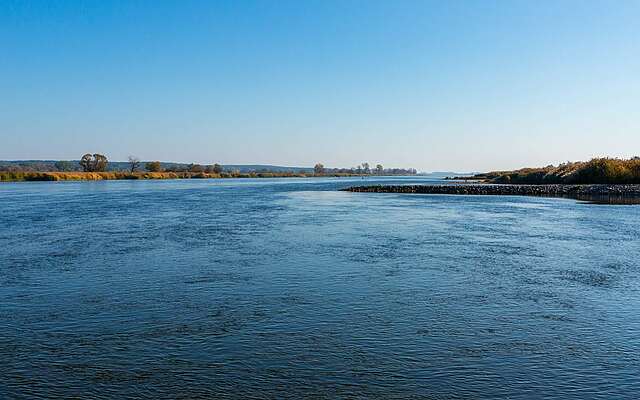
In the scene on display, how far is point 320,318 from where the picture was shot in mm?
10789

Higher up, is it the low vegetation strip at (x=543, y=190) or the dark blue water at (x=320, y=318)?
the low vegetation strip at (x=543, y=190)

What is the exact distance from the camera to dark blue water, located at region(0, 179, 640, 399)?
303 inches

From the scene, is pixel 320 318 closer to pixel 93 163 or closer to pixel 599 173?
pixel 599 173

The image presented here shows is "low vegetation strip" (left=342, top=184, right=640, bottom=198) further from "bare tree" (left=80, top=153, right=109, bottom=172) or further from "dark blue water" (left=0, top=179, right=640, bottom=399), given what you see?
"bare tree" (left=80, top=153, right=109, bottom=172)

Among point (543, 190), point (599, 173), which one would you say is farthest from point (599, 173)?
point (543, 190)

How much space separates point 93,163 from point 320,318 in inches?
7255

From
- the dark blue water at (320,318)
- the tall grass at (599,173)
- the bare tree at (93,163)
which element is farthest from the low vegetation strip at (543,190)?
the bare tree at (93,163)

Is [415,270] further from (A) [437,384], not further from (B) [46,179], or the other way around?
(B) [46,179]

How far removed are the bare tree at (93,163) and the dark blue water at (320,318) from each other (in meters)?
168

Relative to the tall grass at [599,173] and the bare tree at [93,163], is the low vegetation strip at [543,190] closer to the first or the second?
the tall grass at [599,173]

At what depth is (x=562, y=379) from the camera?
7.78 m

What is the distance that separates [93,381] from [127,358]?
3.05 ft

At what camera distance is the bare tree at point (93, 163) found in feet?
573

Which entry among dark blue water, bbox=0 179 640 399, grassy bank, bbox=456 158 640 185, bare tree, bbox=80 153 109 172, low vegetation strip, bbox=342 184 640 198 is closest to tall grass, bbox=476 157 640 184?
grassy bank, bbox=456 158 640 185
